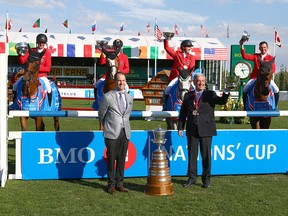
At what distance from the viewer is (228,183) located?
583 cm

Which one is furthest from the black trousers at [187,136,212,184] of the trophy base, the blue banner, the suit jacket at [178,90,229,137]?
the trophy base

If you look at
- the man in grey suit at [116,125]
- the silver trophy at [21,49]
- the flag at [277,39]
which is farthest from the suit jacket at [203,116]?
the flag at [277,39]

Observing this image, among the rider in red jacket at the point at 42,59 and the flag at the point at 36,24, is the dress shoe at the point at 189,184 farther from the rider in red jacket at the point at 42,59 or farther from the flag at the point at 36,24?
the flag at the point at 36,24

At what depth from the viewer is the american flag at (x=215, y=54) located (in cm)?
3425

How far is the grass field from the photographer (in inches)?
177

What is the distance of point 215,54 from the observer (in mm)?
34438

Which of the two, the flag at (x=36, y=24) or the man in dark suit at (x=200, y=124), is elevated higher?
the flag at (x=36, y=24)

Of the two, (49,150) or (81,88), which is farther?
(81,88)

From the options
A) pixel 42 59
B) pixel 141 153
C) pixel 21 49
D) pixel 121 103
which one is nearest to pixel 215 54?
pixel 42 59

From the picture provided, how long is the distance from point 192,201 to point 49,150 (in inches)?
87.8

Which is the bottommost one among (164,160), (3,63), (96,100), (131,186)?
(131,186)

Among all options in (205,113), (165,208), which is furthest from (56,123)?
(165,208)

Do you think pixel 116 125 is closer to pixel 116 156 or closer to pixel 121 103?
pixel 121 103

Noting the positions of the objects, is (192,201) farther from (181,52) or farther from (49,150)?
(181,52)
